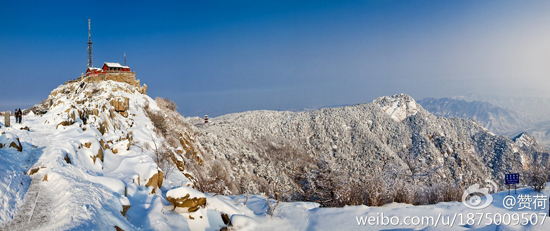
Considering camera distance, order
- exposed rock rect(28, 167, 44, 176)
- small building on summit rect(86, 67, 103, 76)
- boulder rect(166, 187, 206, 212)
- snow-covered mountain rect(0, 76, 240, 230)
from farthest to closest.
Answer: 1. small building on summit rect(86, 67, 103, 76)
2. boulder rect(166, 187, 206, 212)
3. exposed rock rect(28, 167, 44, 176)
4. snow-covered mountain rect(0, 76, 240, 230)

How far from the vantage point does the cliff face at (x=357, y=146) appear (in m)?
29.1

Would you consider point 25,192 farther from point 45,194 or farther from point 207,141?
point 207,141

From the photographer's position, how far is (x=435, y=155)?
38.2m

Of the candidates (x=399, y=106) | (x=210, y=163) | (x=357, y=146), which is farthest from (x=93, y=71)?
(x=399, y=106)

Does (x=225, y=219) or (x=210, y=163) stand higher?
(x=225, y=219)

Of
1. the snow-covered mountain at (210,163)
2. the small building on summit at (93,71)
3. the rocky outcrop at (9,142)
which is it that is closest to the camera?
the snow-covered mountain at (210,163)

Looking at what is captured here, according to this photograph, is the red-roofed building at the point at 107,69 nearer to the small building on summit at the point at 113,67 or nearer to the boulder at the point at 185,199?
the small building on summit at the point at 113,67

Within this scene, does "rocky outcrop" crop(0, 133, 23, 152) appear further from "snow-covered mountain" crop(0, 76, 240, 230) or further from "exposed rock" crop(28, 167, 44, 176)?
"exposed rock" crop(28, 167, 44, 176)

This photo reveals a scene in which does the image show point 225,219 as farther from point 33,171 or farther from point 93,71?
point 93,71

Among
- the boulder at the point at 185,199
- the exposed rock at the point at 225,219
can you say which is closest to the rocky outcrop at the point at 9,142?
the boulder at the point at 185,199

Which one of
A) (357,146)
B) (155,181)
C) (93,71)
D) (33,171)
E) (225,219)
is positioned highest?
(93,71)

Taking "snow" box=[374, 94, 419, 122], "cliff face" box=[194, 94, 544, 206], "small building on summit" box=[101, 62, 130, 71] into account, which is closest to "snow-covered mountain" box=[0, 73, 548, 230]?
"cliff face" box=[194, 94, 544, 206]

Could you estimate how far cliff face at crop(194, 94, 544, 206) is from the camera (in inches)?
1145

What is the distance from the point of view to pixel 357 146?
4091cm
